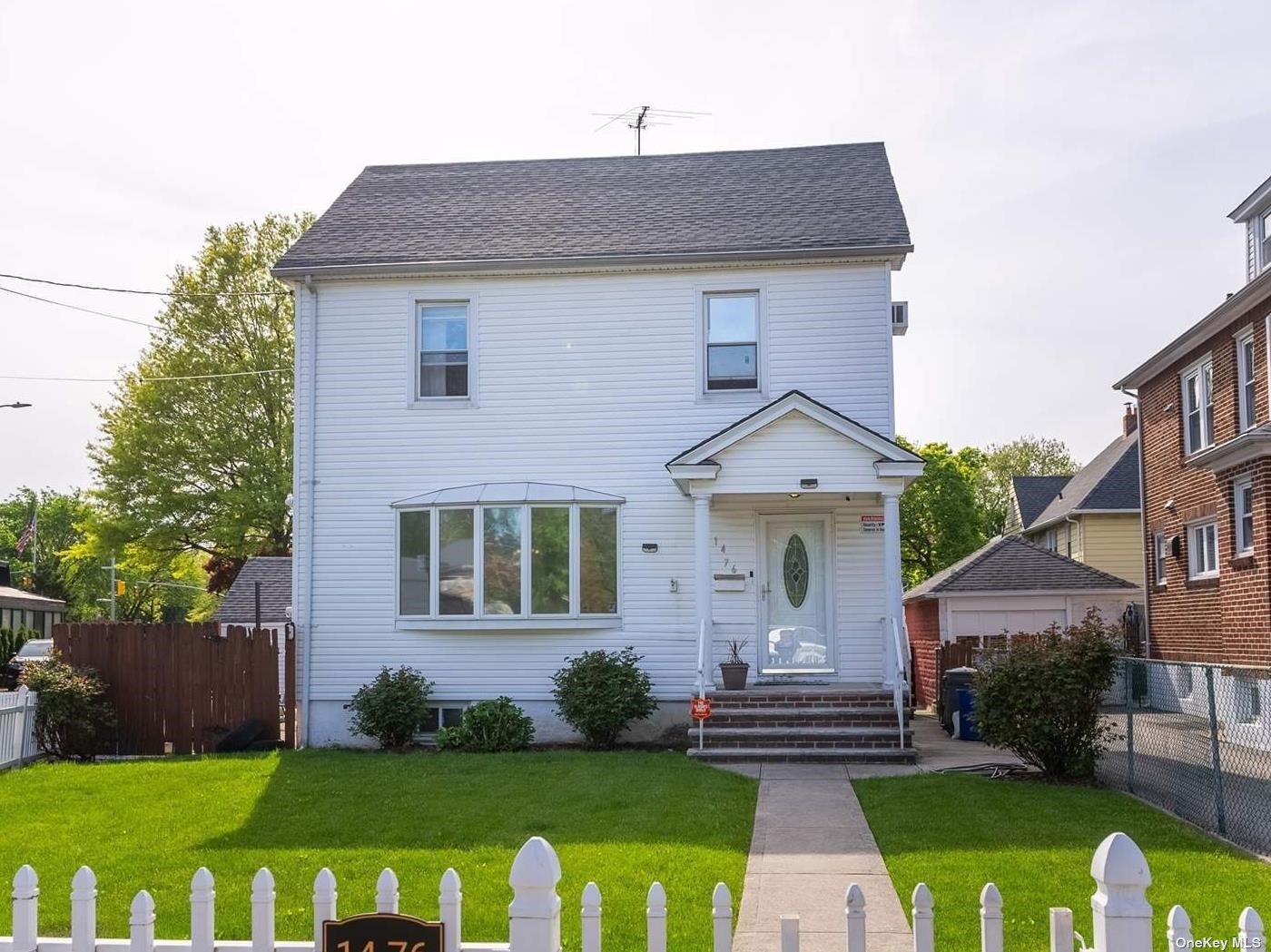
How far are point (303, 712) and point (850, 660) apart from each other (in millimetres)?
7454

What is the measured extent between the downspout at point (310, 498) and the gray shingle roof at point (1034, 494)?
93.6 feet

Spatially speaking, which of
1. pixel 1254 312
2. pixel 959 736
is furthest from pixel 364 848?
pixel 1254 312

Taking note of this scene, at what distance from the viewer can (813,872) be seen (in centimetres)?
833

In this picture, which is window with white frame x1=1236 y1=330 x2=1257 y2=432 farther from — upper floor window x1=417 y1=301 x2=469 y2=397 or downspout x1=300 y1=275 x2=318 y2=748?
downspout x1=300 y1=275 x2=318 y2=748

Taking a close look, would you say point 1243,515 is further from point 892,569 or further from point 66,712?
point 66,712

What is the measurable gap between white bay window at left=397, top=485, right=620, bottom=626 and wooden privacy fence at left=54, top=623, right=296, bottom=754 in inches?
80.8

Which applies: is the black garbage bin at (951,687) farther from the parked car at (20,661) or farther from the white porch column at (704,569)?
the parked car at (20,661)

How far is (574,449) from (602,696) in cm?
351

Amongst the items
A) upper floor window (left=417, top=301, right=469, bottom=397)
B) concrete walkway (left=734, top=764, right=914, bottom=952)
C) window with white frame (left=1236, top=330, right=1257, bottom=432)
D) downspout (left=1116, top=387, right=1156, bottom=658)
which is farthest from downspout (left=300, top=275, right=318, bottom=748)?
downspout (left=1116, top=387, right=1156, bottom=658)

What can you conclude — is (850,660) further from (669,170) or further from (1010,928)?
(1010,928)

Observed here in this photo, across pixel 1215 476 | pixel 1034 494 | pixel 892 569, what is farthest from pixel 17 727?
pixel 1034 494

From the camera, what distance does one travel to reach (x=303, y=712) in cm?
1738

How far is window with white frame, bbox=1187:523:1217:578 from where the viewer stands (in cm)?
2186

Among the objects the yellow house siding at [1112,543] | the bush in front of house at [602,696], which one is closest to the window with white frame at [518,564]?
the bush in front of house at [602,696]
